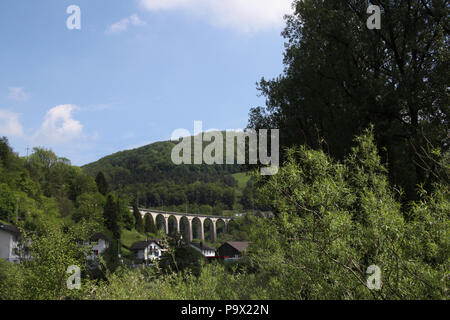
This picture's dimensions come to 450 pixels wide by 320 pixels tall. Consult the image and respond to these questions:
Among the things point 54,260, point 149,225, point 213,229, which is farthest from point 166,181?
point 54,260

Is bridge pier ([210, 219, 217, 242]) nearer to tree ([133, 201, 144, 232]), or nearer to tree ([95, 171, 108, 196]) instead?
tree ([133, 201, 144, 232])

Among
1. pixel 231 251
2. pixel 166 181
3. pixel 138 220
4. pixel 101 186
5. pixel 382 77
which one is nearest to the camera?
pixel 382 77

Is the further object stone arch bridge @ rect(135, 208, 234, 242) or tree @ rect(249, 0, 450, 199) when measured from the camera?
stone arch bridge @ rect(135, 208, 234, 242)

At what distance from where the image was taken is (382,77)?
41.6 feet

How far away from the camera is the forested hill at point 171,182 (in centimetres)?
11931

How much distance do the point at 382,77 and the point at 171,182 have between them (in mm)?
117012

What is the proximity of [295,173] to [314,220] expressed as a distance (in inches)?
31.3

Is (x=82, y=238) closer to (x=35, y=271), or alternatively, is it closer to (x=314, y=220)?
(x=35, y=271)

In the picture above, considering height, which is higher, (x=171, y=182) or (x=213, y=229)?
(x=171, y=182)

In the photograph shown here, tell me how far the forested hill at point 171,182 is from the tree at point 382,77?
321 feet

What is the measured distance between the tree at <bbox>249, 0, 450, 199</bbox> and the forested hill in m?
97.8

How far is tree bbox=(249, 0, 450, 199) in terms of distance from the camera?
1177 cm

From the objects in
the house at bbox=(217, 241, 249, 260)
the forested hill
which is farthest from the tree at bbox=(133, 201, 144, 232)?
the house at bbox=(217, 241, 249, 260)

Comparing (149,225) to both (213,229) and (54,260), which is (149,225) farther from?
(54,260)
